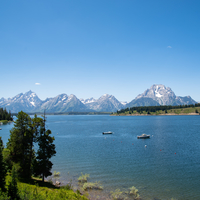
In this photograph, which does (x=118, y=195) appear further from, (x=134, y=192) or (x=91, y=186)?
(x=91, y=186)

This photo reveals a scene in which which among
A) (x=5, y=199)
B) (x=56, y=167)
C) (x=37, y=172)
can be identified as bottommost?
(x=56, y=167)

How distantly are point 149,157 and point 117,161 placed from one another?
12.1 m

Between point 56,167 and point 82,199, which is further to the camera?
point 56,167

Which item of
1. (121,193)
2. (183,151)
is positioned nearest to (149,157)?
(183,151)

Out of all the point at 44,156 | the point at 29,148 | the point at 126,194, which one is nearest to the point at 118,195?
the point at 126,194

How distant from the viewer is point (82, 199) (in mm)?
28250

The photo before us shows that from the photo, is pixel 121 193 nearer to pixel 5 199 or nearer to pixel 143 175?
pixel 143 175

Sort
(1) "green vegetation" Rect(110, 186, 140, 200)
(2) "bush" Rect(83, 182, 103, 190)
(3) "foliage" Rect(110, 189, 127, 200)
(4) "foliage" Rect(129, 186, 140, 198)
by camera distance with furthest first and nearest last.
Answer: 1. (2) "bush" Rect(83, 182, 103, 190)
2. (4) "foliage" Rect(129, 186, 140, 198)
3. (1) "green vegetation" Rect(110, 186, 140, 200)
4. (3) "foliage" Rect(110, 189, 127, 200)

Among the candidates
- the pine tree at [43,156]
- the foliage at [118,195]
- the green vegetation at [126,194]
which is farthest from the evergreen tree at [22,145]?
the green vegetation at [126,194]

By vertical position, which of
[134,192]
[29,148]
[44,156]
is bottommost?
[134,192]

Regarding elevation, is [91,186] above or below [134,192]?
below

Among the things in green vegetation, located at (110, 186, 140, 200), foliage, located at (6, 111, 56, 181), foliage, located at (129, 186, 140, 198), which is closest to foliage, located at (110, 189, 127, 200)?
green vegetation, located at (110, 186, 140, 200)

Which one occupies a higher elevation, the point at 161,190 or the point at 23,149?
the point at 23,149

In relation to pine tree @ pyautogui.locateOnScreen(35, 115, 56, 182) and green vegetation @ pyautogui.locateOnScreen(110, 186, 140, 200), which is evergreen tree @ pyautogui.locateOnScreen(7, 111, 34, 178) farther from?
green vegetation @ pyautogui.locateOnScreen(110, 186, 140, 200)
